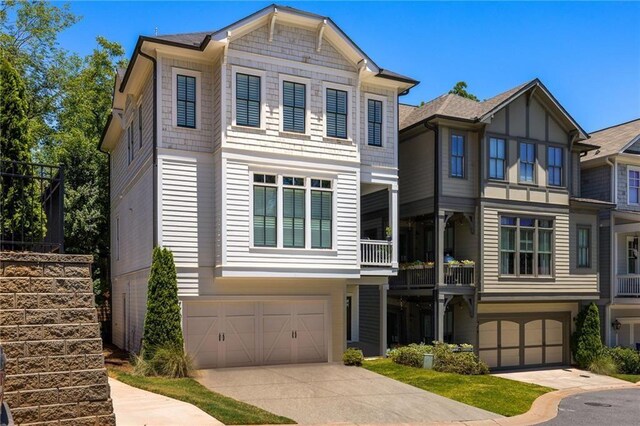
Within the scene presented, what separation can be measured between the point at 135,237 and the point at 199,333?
477 cm

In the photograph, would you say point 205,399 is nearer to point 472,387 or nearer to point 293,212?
point 293,212

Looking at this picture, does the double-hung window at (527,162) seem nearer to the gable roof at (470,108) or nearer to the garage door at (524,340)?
the gable roof at (470,108)

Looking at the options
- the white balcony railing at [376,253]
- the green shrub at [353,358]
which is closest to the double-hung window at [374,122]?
the white balcony railing at [376,253]

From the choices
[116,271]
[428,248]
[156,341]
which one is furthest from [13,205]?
[428,248]

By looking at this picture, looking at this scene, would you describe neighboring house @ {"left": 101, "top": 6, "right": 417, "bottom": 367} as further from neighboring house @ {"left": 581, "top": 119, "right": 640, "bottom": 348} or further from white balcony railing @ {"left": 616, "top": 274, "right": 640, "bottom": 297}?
white balcony railing @ {"left": 616, "top": 274, "right": 640, "bottom": 297}

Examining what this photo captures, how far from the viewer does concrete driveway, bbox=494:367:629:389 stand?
68.1 feet

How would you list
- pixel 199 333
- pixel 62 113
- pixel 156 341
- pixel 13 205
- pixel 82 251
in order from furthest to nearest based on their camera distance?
pixel 62 113 < pixel 82 251 < pixel 199 333 < pixel 156 341 < pixel 13 205

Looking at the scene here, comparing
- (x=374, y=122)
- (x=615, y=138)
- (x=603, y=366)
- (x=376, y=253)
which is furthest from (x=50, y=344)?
(x=615, y=138)

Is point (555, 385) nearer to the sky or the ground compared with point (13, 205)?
nearer to the ground

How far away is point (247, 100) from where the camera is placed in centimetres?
1791

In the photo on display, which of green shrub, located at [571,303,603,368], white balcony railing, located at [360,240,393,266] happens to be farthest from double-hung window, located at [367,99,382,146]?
green shrub, located at [571,303,603,368]

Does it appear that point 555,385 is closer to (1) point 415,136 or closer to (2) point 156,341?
(1) point 415,136

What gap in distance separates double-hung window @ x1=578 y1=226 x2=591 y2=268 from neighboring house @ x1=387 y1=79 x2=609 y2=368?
0.14 ft

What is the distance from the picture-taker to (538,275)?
23703 mm
